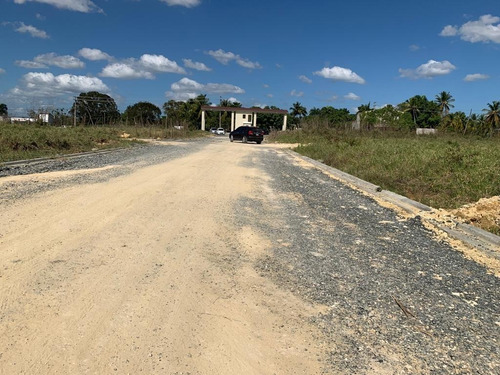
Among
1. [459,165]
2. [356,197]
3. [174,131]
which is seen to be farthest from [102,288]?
[174,131]

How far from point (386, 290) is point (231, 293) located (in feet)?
5.07

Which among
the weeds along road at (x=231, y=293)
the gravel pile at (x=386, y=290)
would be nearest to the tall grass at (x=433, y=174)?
the gravel pile at (x=386, y=290)

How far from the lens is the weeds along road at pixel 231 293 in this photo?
2.59 m

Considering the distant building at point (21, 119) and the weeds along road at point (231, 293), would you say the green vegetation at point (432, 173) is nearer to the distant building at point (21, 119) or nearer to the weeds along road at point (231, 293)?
the weeds along road at point (231, 293)

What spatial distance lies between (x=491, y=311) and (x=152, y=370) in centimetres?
298

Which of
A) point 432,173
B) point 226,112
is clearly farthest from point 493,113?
point 432,173

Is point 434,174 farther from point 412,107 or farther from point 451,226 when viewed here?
point 412,107

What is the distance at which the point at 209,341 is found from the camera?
9.07 ft

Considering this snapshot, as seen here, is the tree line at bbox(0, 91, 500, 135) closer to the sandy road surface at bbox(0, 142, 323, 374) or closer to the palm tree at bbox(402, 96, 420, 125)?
the palm tree at bbox(402, 96, 420, 125)

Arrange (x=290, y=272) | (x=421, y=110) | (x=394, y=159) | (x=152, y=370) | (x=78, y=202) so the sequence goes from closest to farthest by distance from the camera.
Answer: (x=152, y=370) < (x=290, y=272) < (x=78, y=202) < (x=394, y=159) < (x=421, y=110)

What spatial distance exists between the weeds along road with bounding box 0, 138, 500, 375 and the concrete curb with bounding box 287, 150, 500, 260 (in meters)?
0.42

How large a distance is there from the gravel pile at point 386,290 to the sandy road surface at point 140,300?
280 mm

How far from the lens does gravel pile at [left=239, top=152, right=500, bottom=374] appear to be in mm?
2678

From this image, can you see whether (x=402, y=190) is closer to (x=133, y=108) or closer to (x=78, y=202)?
(x=78, y=202)
